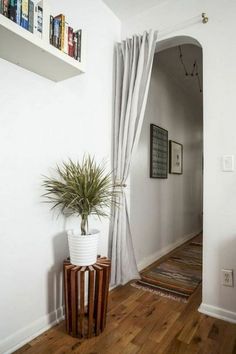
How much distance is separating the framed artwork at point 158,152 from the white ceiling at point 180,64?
81 cm

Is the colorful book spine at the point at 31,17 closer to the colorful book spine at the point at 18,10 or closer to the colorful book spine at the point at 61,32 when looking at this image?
the colorful book spine at the point at 18,10

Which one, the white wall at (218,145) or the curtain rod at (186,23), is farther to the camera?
the curtain rod at (186,23)

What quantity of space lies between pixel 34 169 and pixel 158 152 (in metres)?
1.92

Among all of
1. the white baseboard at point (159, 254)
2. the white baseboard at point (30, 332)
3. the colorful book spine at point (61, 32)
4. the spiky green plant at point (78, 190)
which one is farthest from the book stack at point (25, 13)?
the white baseboard at point (159, 254)

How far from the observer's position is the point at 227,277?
1.77 metres

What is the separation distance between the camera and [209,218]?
186cm

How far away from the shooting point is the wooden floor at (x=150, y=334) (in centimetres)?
144

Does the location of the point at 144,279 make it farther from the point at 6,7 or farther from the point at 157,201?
the point at 6,7

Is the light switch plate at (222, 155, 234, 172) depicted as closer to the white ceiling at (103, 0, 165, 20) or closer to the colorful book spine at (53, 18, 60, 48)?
the colorful book spine at (53, 18, 60, 48)

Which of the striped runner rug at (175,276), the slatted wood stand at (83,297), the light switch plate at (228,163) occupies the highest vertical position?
the light switch plate at (228,163)

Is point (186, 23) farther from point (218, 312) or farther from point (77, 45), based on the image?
point (218, 312)

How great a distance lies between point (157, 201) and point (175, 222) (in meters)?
0.75

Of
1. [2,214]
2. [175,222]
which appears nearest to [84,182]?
[2,214]

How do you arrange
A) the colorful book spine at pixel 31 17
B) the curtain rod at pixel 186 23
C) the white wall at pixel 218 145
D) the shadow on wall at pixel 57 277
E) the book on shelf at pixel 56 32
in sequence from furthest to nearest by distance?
1. the curtain rod at pixel 186 23
2. the white wall at pixel 218 145
3. the shadow on wall at pixel 57 277
4. the book on shelf at pixel 56 32
5. the colorful book spine at pixel 31 17
